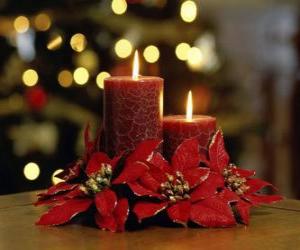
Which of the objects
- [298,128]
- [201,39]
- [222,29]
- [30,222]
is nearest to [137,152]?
[30,222]

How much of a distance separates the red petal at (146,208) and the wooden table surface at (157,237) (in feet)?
0.06

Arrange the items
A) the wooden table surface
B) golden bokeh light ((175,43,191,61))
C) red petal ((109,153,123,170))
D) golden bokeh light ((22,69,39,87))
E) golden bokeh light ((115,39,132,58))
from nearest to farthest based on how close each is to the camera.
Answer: the wooden table surface → red petal ((109,153,123,170)) → golden bokeh light ((22,69,39,87)) → golden bokeh light ((115,39,132,58)) → golden bokeh light ((175,43,191,61))

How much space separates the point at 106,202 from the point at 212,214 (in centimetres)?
11

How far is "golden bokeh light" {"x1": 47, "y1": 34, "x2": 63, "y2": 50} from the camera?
2.13 meters

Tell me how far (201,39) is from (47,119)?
0.63 m

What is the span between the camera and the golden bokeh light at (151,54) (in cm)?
231

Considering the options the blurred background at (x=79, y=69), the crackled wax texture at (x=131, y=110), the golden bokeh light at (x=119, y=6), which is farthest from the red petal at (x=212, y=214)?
the golden bokeh light at (x=119, y=6)

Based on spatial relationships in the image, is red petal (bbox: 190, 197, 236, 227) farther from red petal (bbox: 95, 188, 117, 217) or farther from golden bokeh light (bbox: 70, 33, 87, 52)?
golden bokeh light (bbox: 70, 33, 87, 52)

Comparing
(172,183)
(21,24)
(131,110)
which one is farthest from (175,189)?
(21,24)

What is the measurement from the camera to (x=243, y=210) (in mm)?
872

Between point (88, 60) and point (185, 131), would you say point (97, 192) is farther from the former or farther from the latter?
point (88, 60)

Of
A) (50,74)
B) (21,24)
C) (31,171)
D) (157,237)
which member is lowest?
(31,171)

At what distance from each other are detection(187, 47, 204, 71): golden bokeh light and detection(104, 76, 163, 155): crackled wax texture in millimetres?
1443

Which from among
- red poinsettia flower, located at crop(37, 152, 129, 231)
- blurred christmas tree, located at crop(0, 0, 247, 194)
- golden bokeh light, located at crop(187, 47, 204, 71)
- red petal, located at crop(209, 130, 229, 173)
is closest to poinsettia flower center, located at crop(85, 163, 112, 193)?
red poinsettia flower, located at crop(37, 152, 129, 231)
